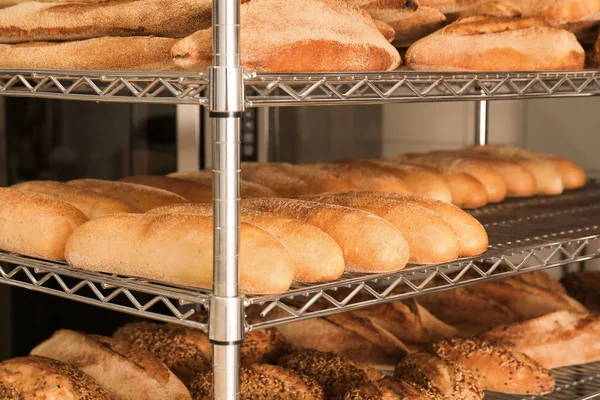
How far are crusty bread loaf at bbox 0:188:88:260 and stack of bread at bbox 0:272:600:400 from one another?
20cm

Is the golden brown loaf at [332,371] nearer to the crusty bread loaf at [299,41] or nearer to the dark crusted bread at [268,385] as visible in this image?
the dark crusted bread at [268,385]

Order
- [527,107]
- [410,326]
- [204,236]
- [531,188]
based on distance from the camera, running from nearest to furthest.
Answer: [204,236] < [410,326] < [531,188] < [527,107]

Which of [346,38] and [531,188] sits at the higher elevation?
[346,38]

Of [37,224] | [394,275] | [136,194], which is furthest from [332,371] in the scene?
[37,224]

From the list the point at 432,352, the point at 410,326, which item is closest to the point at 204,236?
the point at 432,352

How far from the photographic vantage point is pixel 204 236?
146cm

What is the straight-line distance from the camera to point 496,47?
6.32 ft

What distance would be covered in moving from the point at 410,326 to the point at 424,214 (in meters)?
0.56

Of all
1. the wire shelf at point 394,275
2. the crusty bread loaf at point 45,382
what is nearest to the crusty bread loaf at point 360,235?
the wire shelf at point 394,275

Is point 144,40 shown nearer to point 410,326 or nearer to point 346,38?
point 346,38

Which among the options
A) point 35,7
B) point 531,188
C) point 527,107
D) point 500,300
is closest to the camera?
point 35,7

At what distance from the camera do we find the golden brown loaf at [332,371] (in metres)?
1.85

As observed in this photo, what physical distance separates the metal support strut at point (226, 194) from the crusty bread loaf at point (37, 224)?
0.45 m

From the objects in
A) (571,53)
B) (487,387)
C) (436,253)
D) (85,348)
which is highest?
(571,53)
